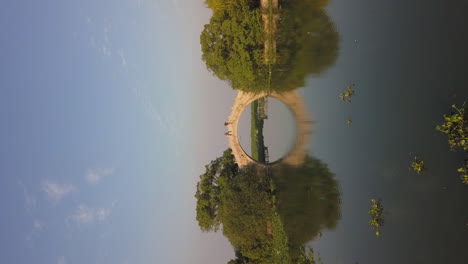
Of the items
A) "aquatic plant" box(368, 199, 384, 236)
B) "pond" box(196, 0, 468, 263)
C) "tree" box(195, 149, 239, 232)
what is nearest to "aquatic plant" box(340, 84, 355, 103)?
"pond" box(196, 0, 468, 263)

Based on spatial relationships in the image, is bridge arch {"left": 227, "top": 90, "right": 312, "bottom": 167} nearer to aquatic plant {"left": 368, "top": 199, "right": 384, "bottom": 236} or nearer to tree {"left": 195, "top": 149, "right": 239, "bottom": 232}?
tree {"left": 195, "top": 149, "right": 239, "bottom": 232}

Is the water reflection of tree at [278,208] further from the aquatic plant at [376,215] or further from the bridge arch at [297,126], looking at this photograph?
the aquatic plant at [376,215]

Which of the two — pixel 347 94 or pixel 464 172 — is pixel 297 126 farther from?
pixel 464 172

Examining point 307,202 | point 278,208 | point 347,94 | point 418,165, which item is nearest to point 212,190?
point 278,208

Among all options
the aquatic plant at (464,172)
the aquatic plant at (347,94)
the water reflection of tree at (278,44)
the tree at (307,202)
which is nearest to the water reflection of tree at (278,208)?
the tree at (307,202)

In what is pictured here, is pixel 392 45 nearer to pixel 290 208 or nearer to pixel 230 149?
pixel 290 208
